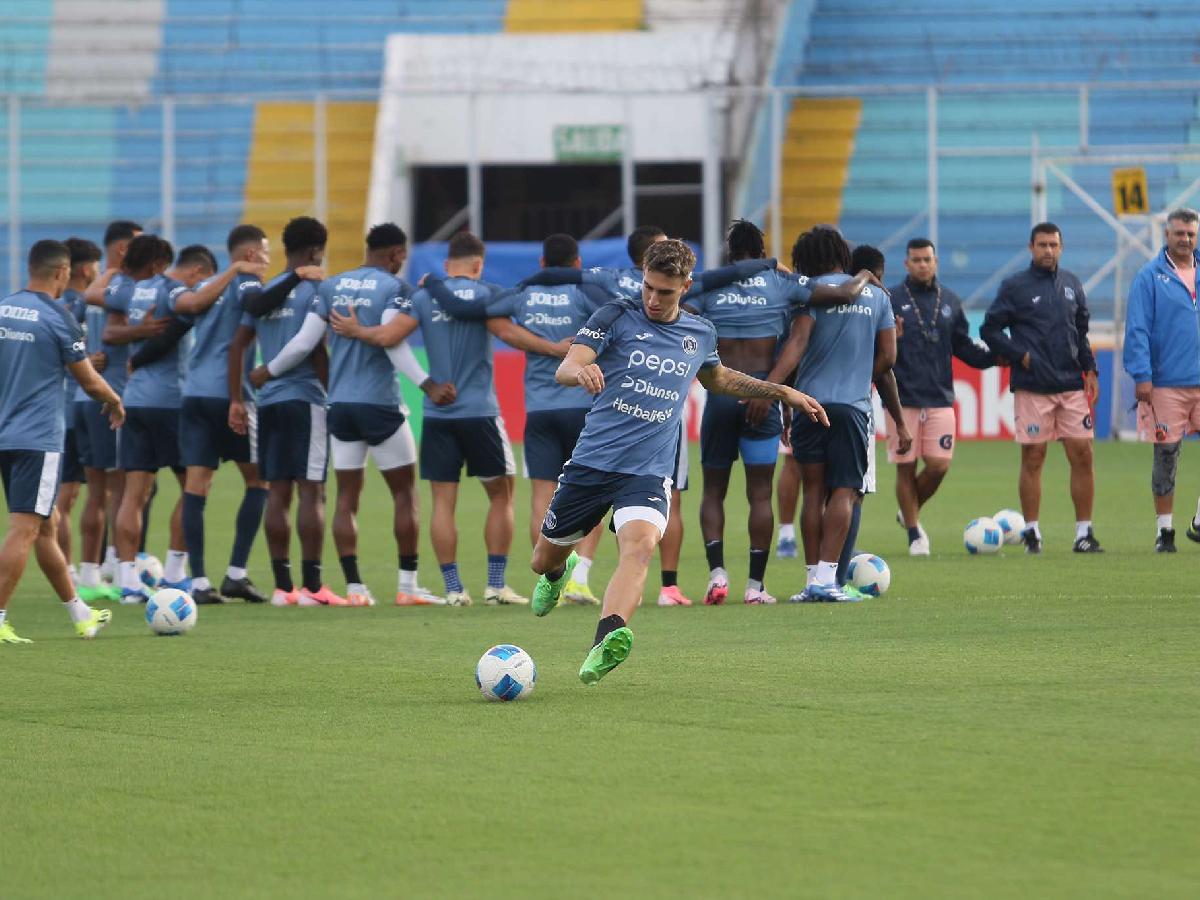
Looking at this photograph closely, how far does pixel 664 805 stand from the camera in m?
6.00

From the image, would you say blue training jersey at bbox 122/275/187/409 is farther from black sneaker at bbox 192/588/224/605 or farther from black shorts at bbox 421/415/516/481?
black shorts at bbox 421/415/516/481

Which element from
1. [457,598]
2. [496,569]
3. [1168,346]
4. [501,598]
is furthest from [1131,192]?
[457,598]

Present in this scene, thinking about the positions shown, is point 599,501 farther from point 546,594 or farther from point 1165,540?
point 1165,540

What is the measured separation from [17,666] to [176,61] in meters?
24.6

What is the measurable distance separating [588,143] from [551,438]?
17783mm

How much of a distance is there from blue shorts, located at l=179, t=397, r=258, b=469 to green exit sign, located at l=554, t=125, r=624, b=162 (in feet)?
55.7

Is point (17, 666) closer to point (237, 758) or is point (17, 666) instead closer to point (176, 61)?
point (237, 758)

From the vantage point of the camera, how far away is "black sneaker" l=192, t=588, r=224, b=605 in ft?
42.9

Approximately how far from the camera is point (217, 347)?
43.2 feet

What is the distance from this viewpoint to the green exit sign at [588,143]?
96.7 feet

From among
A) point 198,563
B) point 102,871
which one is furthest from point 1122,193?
point 102,871

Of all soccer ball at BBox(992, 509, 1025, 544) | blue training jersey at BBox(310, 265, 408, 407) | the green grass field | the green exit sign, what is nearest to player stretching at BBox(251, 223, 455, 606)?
blue training jersey at BBox(310, 265, 408, 407)

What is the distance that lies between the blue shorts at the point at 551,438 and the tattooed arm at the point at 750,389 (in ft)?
10.4

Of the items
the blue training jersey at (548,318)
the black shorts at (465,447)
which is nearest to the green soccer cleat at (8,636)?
the black shorts at (465,447)
